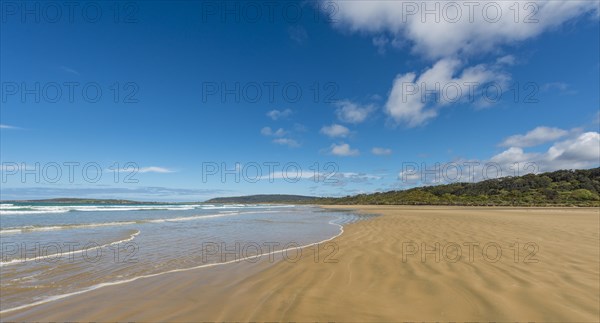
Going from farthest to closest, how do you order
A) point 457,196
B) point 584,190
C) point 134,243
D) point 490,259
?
point 457,196 → point 584,190 → point 134,243 → point 490,259

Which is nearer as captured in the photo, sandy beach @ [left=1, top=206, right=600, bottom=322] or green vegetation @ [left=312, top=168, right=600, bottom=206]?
sandy beach @ [left=1, top=206, right=600, bottom=322]

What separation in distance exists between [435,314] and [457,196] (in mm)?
75272

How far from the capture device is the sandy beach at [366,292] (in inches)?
163

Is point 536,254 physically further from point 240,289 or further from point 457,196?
point 457,196

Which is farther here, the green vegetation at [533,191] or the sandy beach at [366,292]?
the green vegetation at [533,191]

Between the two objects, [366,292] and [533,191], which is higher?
[366,292]

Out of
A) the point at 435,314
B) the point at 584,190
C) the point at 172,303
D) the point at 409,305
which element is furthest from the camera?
the point at 584,190

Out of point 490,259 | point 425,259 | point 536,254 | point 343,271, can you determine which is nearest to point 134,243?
point 343,271

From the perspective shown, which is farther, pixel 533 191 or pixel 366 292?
pixel 533 191

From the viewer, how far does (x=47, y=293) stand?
550 centimetres

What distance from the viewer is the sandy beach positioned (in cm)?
414

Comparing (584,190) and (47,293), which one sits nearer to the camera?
(47,293)

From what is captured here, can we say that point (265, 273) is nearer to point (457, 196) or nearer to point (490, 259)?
point (490, 259)

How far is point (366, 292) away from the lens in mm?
5016
